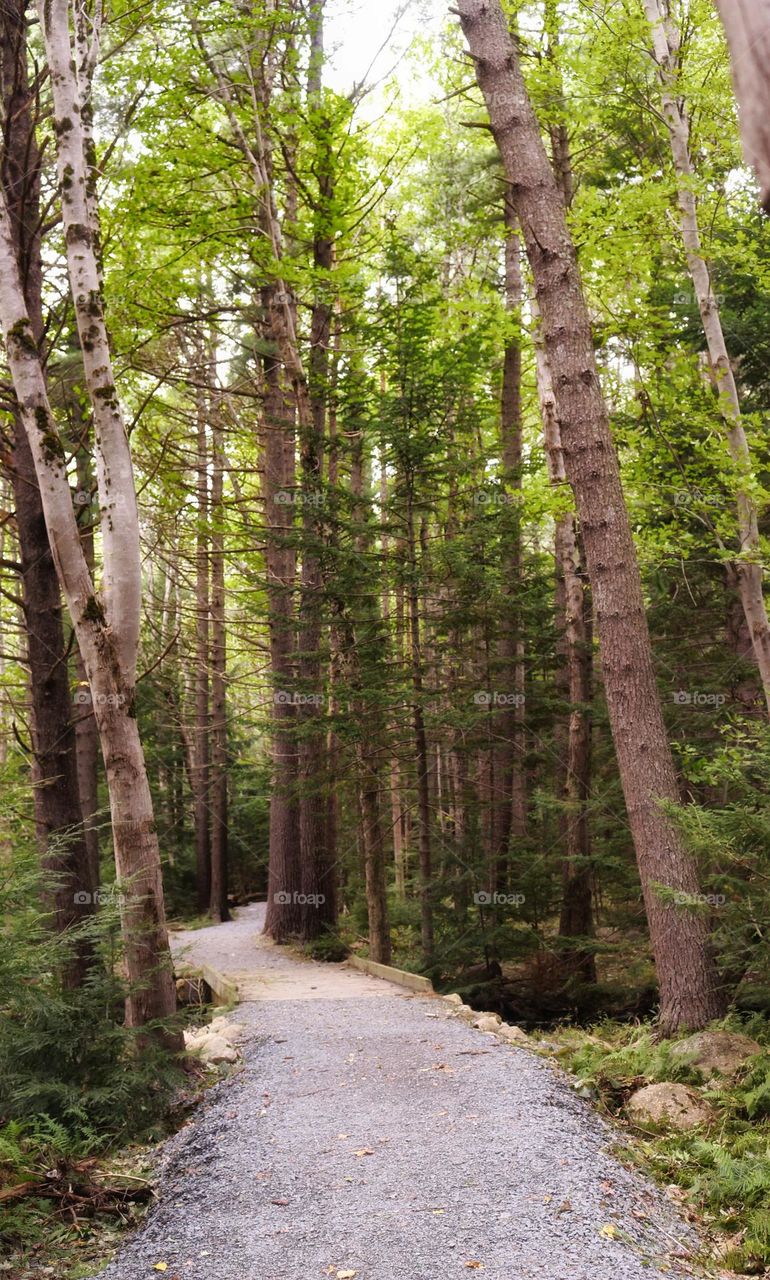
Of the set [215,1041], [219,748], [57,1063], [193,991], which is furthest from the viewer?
[219,748]

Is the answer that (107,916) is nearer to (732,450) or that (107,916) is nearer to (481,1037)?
(481,1037)

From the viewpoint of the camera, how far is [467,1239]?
415 centimetres

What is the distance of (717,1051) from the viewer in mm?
6516

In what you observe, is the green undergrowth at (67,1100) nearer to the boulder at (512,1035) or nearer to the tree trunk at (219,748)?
the boulder at (512,1035)

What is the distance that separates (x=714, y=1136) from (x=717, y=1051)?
1.16 meters

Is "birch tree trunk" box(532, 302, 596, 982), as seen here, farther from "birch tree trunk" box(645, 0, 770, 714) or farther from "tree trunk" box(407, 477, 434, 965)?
"birch tree trunk" box(645, 0, 770, 714)

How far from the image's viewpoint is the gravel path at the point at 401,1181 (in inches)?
159

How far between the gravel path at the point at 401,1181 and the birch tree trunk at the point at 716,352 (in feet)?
16.8

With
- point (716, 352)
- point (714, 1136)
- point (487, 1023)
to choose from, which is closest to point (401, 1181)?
point (714, 1136)

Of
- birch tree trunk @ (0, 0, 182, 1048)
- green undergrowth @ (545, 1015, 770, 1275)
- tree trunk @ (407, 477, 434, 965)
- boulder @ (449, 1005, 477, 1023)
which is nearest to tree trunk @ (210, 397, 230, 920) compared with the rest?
tree trunk @ (407, 477, 434, 965)

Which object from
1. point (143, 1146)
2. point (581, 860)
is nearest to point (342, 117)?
point (581, 860)

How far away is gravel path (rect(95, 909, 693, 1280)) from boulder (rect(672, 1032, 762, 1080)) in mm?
913

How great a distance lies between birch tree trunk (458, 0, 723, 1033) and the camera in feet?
25.0

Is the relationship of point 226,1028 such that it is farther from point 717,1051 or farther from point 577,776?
point 577,776
